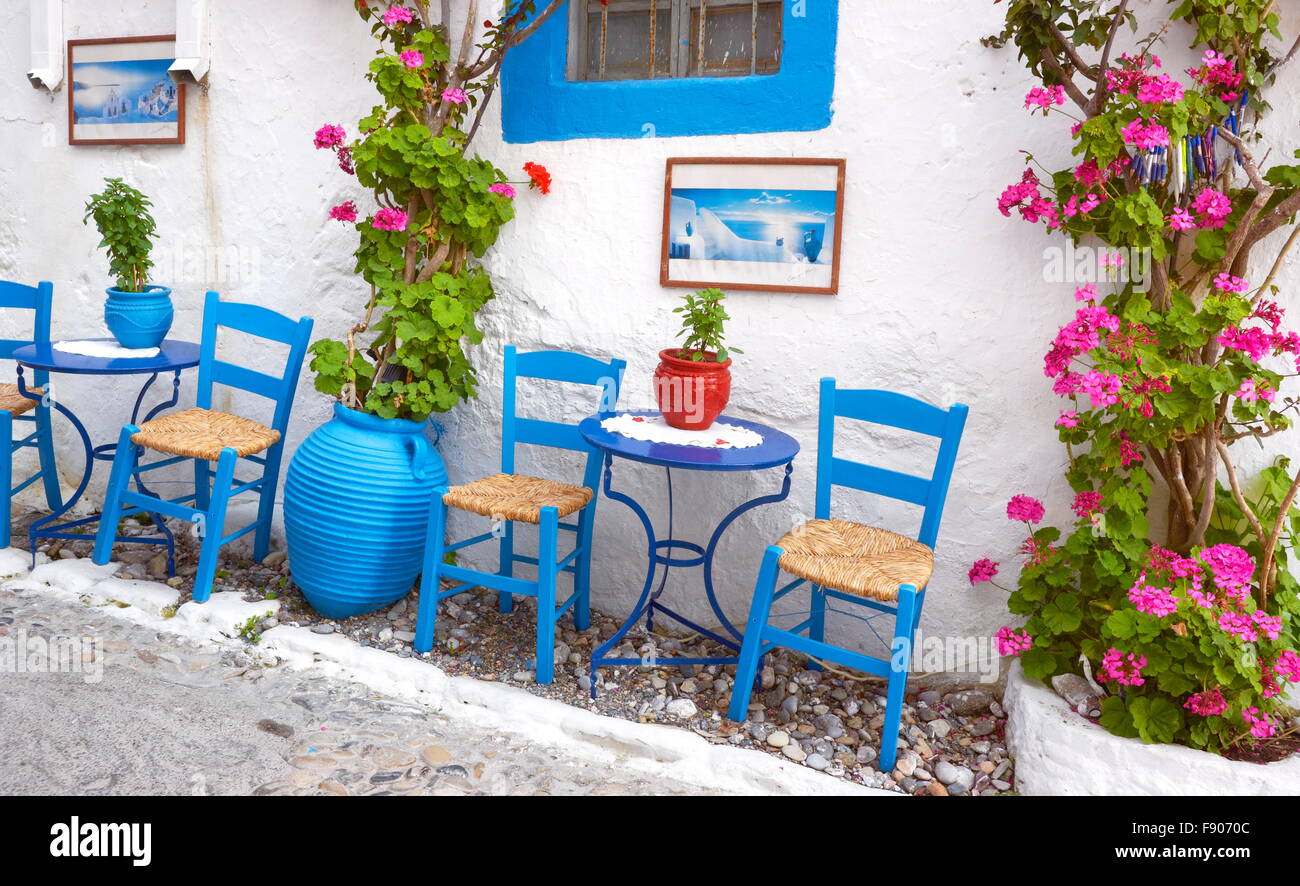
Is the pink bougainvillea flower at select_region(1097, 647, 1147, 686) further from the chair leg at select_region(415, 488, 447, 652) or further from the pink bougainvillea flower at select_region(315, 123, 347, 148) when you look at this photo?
the pink bougainvillea flower at select_region(315, 123, 347, 148)

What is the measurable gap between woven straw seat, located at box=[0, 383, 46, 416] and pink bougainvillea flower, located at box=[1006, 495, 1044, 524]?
3950mm

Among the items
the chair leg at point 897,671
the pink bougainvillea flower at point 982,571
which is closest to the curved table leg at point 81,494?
the chair leg at point 897,671

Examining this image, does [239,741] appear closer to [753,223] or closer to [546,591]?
[546,591]

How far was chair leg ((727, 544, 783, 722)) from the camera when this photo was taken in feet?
9.34

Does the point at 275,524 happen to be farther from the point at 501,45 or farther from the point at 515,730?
the point at 501,45

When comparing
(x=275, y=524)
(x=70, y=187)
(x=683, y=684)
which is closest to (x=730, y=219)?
(x=683, y=684)

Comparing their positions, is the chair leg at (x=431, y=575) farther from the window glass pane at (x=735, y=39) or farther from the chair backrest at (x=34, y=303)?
the chair backrest at (x=34, y=303)

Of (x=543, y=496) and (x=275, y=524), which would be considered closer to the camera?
(x=543, y=496)

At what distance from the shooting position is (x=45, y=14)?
4.64m

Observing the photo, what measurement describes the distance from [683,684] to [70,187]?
3872mm

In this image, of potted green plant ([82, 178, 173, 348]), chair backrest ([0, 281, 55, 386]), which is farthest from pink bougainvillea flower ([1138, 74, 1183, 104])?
chair backrest ([0, 281, 55, 386])

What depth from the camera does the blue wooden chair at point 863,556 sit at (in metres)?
2.70

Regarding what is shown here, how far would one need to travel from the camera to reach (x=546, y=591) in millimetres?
3160

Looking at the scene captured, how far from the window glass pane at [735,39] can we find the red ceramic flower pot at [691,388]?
112 centimetres
